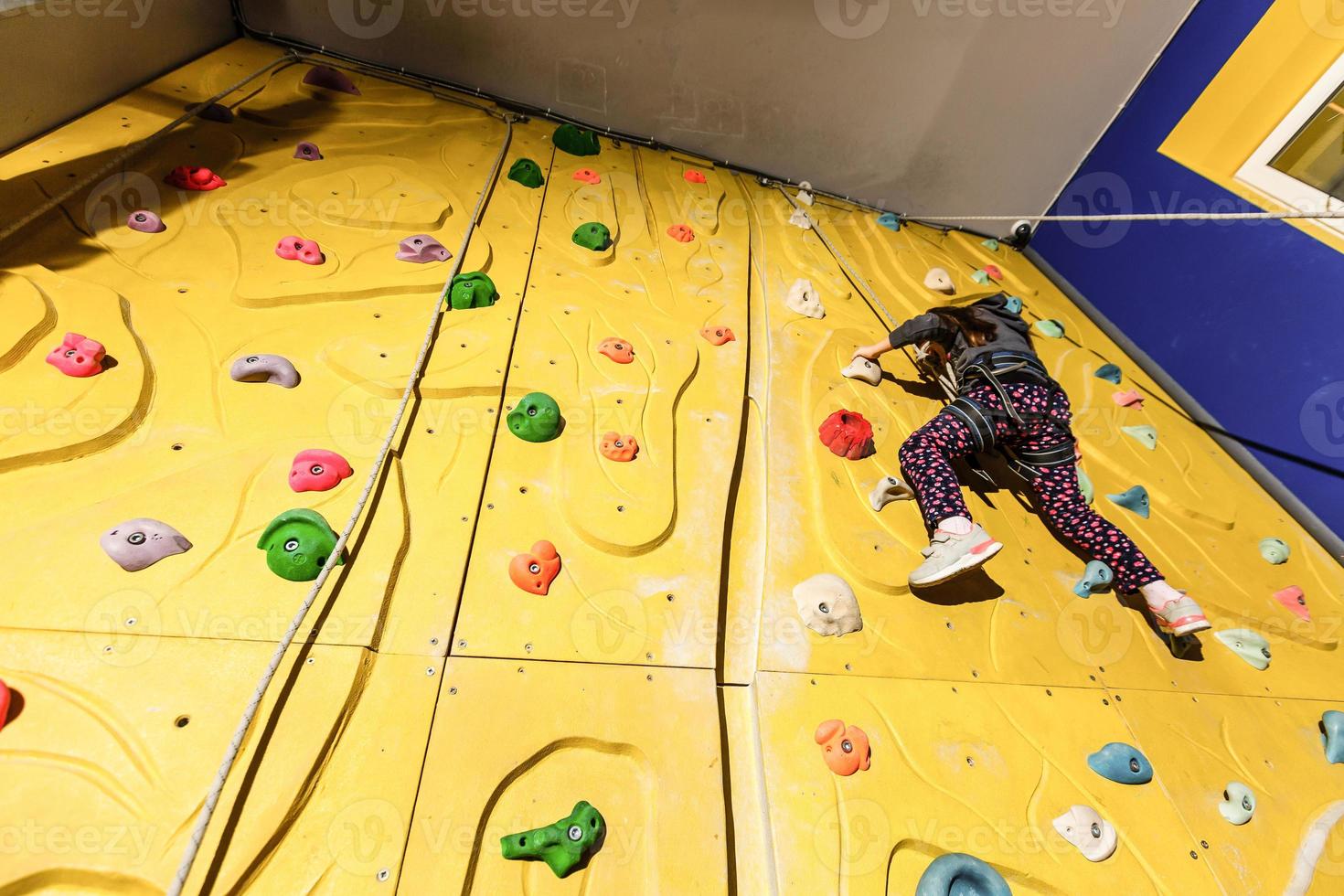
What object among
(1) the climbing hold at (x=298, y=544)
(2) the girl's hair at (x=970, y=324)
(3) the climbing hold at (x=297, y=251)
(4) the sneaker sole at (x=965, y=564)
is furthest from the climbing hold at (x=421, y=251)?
(4) the sneaker sole at (x=965, y=564)

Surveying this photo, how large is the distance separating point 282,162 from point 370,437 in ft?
4.64

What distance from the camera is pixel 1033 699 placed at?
171cm

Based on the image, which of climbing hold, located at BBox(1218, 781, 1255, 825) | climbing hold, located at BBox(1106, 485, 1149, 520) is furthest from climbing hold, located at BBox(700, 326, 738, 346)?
climbing hold, located at BBox(1218, 781, 1255, 825)

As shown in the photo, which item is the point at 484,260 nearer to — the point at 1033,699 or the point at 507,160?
the point at 507,160

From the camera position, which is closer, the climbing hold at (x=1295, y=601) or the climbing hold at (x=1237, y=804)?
the climbing hold at (x=1237, y=804)

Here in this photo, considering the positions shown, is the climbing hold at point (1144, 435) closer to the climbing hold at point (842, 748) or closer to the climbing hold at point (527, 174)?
the climbing hold at point (842, 748)

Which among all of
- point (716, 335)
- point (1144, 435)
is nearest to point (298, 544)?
point (716, 335)

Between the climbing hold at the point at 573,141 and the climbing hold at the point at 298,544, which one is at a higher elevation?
the climbing hold at the point at 573,141

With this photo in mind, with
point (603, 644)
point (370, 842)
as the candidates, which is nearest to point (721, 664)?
point (603, 644)

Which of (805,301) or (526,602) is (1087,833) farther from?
(805,301)

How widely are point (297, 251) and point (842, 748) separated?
2.11 m

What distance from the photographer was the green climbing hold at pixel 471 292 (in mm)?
2148

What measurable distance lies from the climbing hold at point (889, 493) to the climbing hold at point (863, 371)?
0.54 metres

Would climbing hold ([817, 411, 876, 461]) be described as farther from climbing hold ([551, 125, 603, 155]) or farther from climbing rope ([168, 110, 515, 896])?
climbing hold ([551, 125, 603, 155])
